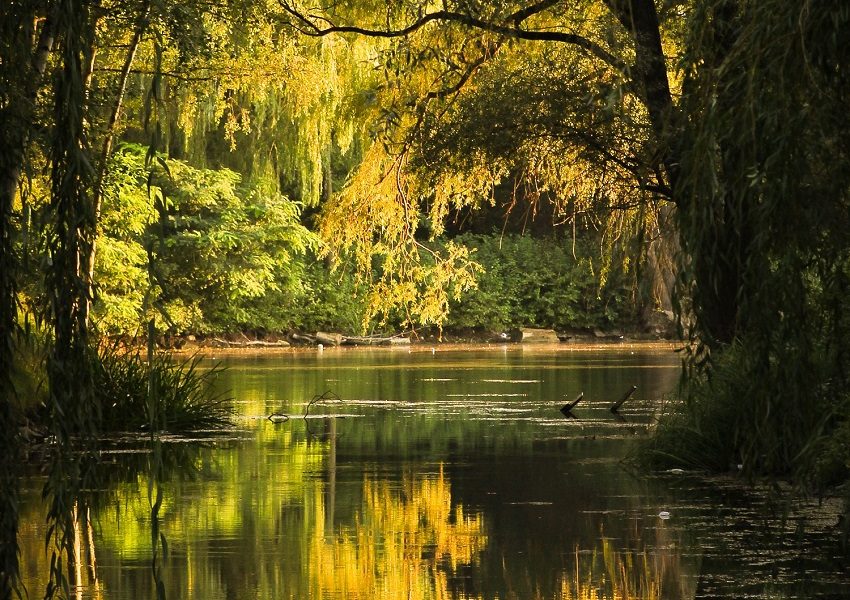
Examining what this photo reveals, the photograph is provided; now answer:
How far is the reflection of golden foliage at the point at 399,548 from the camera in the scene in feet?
32.3

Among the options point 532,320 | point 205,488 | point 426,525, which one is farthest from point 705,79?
point 532,320

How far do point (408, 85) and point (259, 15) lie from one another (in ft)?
8.82

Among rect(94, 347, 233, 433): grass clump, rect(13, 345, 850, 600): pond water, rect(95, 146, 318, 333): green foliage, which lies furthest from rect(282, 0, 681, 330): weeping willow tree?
rect(95, 146, 318, 333): green foliage

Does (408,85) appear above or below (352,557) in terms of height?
above

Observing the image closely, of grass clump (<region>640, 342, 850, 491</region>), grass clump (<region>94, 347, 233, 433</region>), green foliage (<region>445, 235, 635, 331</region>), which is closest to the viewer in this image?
grass clump (<region>640, 342, 850, 491</region>)

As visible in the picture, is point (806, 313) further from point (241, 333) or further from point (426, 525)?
point (241, 333)

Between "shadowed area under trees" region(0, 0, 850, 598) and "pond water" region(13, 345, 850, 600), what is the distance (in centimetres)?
87

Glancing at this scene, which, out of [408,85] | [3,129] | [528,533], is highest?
[408,85]

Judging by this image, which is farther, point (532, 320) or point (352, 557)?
point (532, 320)

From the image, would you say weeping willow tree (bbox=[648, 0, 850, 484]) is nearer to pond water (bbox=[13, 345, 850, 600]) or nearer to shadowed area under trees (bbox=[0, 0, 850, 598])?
shadowed area under trees (bbox=[0, 0, 850, 598])

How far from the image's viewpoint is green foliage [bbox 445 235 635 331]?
5944 centimetres

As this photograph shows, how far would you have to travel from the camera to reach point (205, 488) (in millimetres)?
15391

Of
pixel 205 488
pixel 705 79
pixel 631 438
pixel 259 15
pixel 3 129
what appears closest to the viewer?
pixel 3 129

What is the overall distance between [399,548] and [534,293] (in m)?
48.7
